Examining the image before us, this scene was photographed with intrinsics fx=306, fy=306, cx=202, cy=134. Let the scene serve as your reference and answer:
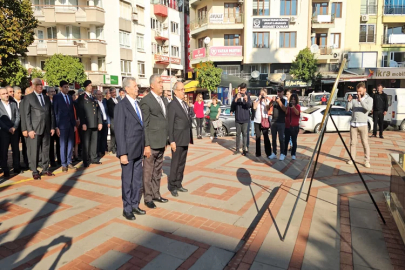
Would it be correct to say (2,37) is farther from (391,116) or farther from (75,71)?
(391,116)

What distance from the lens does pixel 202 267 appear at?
10.8ft

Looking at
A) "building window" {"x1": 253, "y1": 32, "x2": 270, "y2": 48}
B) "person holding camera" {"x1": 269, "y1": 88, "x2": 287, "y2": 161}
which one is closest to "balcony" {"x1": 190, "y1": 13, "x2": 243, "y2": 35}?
"building window" {"x1": 253, "y1": 32, "x2": 270, "y2": 48}

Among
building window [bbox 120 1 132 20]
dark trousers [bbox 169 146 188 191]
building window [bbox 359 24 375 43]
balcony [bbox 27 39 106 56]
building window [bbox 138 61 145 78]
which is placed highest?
building window [bbox 120 1 132 20]

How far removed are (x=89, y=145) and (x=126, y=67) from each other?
96.0 feet

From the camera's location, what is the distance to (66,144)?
7.71 m

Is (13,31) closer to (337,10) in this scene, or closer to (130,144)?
(130,144)

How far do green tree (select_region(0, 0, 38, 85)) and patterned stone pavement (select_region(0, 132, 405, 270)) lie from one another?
808cm

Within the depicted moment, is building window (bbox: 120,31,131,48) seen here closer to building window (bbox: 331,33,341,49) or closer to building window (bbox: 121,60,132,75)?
building window (bbox: 121,60,132,75)

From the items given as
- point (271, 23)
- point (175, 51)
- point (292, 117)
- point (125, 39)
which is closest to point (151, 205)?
point (292, 117)

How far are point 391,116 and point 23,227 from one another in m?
17.3

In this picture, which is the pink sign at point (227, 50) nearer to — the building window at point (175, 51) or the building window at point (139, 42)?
the building window at point (139, 42)

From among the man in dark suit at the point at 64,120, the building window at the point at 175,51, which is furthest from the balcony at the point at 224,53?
the man in dark suit at the point at 64,120

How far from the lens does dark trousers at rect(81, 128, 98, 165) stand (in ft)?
26.7

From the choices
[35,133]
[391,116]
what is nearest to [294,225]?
[35,133]
